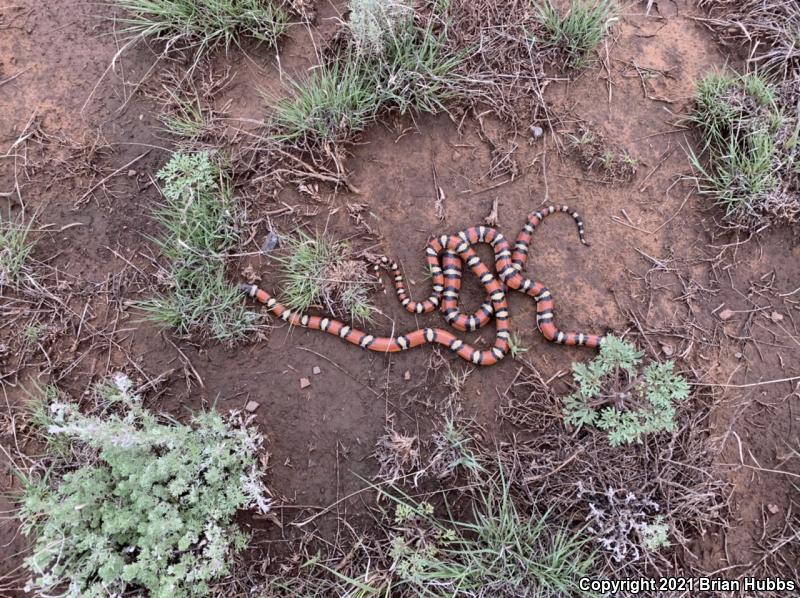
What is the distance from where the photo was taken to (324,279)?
432cm

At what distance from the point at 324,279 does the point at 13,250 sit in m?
2.70

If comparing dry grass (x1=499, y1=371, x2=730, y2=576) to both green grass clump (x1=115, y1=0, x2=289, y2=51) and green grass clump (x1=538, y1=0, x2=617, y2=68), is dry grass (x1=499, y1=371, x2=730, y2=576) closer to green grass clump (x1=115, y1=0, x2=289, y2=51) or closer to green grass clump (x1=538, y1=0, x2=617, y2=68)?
green grass clump (x1=538, y1=0, x2=617, y2=68)

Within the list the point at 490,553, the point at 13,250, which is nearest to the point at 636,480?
the point at 490,553

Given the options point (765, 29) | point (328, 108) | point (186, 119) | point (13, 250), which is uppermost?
point (765, 29)

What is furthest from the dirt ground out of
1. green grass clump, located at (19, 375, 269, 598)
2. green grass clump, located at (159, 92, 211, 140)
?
green grass clump, located at (19, 375, 269, 598)

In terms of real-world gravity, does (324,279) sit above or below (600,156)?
below

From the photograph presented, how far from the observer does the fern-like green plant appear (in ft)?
12.5

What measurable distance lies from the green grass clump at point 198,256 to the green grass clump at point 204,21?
1.17 metres

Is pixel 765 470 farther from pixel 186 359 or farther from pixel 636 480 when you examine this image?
pixel 186 359

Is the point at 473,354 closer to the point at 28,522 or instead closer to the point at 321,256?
the point at 321,256

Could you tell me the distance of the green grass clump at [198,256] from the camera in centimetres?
423

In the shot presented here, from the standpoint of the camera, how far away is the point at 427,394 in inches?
167

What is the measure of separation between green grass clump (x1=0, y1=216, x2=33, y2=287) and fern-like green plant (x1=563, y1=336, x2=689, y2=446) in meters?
4.71

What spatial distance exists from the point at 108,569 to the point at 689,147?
581cm
